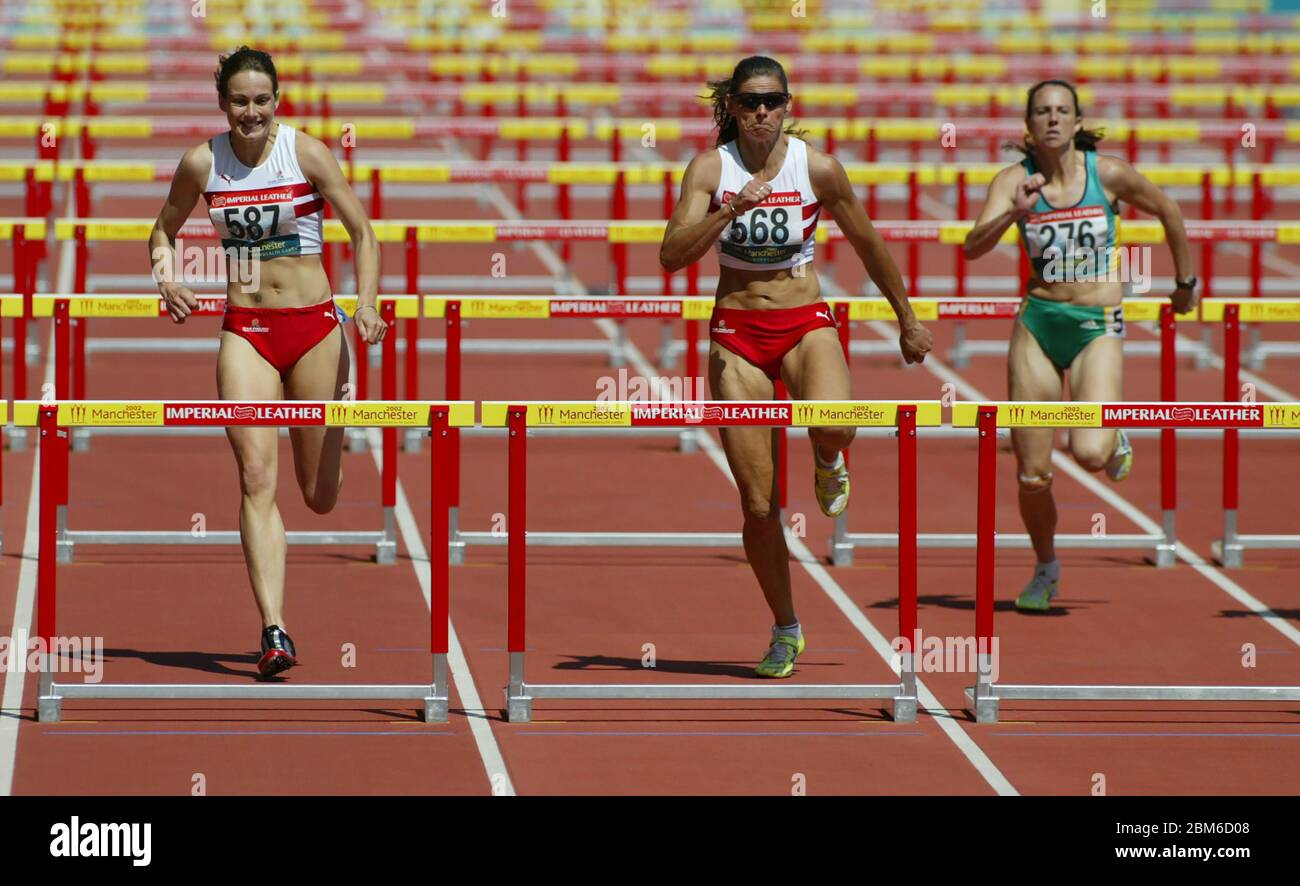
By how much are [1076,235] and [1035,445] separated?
2.90ft

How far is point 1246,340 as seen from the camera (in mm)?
15906

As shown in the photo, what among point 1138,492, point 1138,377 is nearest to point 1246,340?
point 1138,377

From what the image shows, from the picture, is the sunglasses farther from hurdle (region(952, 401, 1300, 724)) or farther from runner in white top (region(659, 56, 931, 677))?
hurdle (region(952, 401, 1300, 724))

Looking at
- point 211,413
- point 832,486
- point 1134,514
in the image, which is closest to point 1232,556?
point 1134,514

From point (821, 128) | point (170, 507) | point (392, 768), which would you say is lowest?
point (392, 768)

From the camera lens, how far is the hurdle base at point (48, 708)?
26.5 ft

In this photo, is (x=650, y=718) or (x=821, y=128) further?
(x=821, y=128)

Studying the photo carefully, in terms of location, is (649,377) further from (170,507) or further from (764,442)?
(764,442)

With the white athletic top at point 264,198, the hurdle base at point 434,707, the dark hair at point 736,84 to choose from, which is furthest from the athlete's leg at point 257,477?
the dark hair at point 736,84

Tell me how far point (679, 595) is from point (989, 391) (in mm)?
4698

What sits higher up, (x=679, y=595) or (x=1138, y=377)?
(x=1138, y=377)

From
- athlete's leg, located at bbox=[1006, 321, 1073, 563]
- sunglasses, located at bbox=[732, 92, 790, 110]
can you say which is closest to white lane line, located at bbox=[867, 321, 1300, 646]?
athlete's leg, located at bbox=[1006, 321, 1073, 563]

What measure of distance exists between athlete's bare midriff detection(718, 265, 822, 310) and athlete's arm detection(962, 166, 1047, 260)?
1.17 metres

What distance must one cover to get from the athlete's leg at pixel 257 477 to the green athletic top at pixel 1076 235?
3.29 meters
